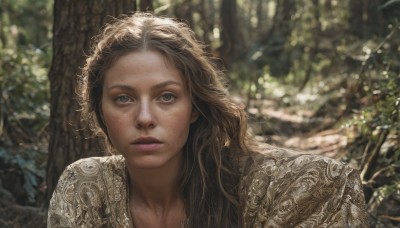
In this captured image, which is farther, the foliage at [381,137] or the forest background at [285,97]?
the forest background at [285,97]

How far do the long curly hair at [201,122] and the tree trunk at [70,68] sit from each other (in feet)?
4.20

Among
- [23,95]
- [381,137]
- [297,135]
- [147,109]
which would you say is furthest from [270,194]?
[297,135]

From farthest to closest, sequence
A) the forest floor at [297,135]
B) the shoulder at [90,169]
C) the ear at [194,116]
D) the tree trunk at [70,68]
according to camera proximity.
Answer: the forest floor at [297,135] < the tree trunk at [70,68] < the shoulder at [90,169] < the ear at [194,116]

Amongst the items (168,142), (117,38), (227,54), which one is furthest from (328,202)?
(227,54)

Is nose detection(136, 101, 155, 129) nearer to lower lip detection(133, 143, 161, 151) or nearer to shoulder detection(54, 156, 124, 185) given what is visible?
lower lip detection(133, 143, 161, 151)

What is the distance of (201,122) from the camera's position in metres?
3.07

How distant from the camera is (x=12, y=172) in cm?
535

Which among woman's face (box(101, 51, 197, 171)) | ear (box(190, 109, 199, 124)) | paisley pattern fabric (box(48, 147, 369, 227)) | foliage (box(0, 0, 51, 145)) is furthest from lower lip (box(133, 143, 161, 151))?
foliage (box(0, 0, 51, 145))

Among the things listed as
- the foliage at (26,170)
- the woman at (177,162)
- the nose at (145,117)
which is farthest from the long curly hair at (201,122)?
the foliage at (26,170)

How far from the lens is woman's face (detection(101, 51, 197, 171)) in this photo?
2.77 metres

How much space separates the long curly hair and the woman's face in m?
0.08

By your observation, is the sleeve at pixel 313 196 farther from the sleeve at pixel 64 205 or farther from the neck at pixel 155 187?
the sleeve at pixel 64 205

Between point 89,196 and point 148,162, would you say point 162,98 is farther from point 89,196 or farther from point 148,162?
point 89,196

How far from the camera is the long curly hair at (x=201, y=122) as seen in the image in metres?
2.94
